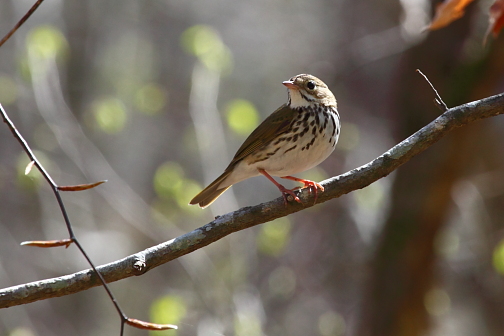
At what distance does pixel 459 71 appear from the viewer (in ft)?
20.7

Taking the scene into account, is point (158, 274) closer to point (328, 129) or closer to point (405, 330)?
point (405, 330)

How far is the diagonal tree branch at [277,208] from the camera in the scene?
2811mm

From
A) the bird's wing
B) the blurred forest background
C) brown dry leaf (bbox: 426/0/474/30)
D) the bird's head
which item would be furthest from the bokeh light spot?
brown dry leaf (bbox: 426/0/474/30)

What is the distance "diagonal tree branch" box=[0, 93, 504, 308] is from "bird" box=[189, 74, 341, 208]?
111 cm

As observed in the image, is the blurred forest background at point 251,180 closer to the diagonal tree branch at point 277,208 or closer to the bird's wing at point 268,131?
the bird's wing at point 268,131

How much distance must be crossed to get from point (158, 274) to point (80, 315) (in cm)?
166

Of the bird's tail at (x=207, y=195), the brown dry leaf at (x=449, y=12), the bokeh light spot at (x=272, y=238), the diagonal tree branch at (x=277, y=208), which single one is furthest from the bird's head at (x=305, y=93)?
the bokeh light spot at (x=272, y=238)

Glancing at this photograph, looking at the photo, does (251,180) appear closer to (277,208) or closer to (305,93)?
(305,93)

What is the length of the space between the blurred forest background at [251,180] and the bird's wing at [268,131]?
1721mm

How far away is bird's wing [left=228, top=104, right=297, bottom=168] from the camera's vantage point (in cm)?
471

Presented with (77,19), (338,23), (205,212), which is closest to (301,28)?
(338,23)

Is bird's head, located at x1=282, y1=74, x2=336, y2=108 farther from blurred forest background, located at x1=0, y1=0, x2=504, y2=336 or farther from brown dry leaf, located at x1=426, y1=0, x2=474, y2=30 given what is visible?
brown dry leaf, located at x1=426, y1=0, x2=474, y2=30

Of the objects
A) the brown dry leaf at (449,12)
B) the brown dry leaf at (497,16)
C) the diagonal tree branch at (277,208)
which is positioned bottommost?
the diagonal tree branch at (277,208)

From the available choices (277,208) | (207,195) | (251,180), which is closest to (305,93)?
(207,195)
